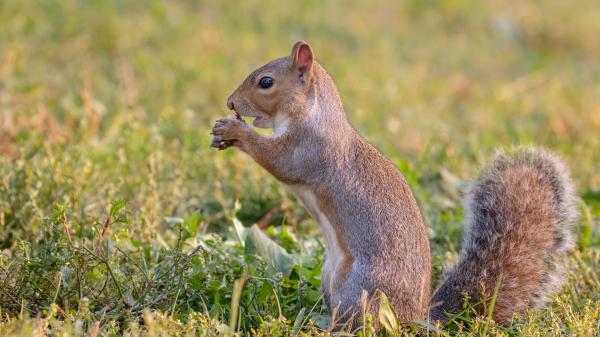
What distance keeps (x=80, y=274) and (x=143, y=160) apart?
4.39 ft

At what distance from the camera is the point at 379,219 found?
3.18 metres

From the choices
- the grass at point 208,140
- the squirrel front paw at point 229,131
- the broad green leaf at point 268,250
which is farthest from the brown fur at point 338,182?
the broad green leaf at point 268,250

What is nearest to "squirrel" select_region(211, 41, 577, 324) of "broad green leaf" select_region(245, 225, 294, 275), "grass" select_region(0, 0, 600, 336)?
"grass" select_region(0, 0, 600, 336)

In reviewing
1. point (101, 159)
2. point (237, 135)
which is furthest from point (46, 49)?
point (237, 135)

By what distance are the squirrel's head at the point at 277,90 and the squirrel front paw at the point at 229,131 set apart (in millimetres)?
120

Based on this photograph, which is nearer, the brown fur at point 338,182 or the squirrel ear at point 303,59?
the brown fur at point 338,182

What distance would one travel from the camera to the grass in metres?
3.05

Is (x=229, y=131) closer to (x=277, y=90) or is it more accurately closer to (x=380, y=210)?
(x=277, y=90)

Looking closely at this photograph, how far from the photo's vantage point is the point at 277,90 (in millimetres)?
3459

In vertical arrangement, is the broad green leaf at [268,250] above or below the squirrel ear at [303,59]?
below

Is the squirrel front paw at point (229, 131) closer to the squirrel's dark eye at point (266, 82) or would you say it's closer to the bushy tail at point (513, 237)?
the squirrel's dark eye at point (266, 82)

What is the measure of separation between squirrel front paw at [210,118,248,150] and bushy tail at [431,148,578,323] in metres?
0.91

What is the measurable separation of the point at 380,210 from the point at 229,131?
2.07 feet

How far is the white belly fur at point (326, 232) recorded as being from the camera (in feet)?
10.6
